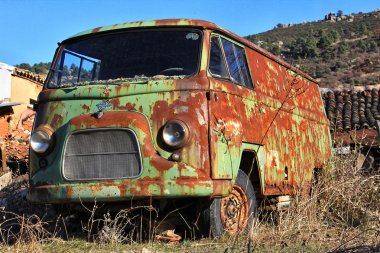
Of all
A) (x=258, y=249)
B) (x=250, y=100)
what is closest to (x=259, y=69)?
(x=250, y=100)

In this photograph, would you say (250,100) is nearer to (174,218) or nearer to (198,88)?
(198,88)

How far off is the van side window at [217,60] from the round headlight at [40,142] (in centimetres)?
180

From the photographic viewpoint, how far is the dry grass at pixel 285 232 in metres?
4.54

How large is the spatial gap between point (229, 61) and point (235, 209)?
5.24 ft

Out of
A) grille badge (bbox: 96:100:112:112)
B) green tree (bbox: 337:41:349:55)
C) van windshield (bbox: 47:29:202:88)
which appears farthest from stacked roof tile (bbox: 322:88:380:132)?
green tree (bbox: 337:41:349:55)

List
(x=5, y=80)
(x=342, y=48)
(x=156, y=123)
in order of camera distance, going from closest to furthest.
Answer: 1. (x=156, y=123)
2. (x=5, y=80)
3. (x=342, y=48)

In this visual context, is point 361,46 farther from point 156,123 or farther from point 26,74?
point 156,123

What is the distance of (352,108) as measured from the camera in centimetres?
1858

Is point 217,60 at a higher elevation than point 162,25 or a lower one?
lower

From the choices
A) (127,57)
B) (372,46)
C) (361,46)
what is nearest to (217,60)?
(127,57)

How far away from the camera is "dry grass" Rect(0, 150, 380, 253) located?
4535mm

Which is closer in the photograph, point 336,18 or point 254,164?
point 254,164

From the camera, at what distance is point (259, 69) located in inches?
253

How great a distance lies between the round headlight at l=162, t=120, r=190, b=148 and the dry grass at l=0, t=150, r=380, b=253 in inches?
30.9
